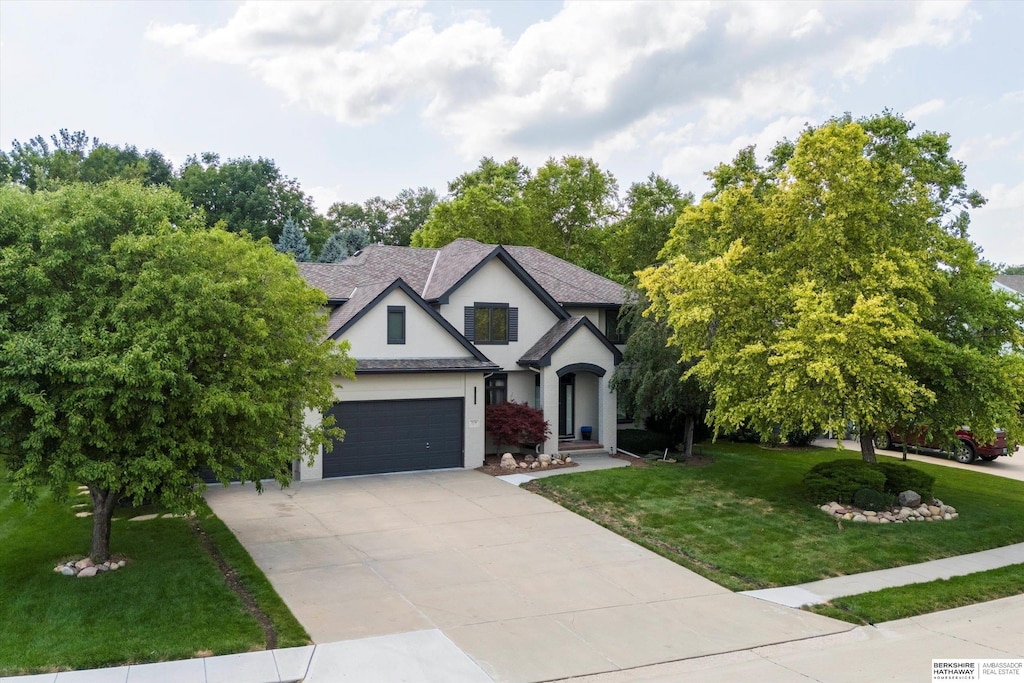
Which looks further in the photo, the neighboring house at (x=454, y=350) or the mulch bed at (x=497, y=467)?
the mulch bed at (x=497, y=467)

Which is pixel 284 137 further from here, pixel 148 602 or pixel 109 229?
pixel 148 602

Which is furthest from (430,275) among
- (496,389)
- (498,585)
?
(498,585)

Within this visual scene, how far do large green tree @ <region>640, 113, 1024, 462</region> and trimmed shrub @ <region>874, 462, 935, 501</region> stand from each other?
3.69 feet

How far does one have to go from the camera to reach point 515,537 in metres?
15.5

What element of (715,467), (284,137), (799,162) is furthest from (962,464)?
(284,137)

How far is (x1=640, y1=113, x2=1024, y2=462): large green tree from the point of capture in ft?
52.0

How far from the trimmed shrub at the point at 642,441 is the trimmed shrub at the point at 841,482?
6.81 m

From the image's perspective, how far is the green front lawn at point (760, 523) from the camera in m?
14.3

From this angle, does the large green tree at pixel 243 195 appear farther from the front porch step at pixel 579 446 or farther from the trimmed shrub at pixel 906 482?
the trimmed shrub at pixel 906 482

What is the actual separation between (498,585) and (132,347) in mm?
6682

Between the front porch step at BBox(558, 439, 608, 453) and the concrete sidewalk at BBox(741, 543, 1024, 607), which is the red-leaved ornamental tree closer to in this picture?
the front porch step at BBox(558, 439, 608, 453)

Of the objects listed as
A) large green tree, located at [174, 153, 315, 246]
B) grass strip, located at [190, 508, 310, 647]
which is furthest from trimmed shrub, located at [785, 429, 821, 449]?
large green tree, located at [174, 153, 315, 246]

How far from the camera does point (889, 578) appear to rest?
13.6 metres

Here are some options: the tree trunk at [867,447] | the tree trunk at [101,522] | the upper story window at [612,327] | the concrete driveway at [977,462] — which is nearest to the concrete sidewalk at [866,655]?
the tree trunk at [867,447]
